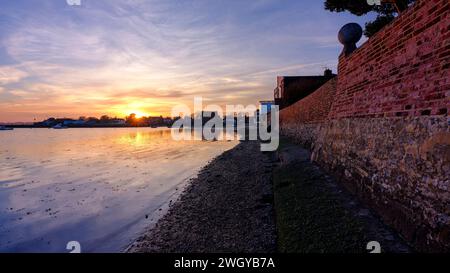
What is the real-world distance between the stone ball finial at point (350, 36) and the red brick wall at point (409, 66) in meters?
1.66

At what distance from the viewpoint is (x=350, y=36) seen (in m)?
8.85

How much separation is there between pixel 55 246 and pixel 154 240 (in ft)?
10.9

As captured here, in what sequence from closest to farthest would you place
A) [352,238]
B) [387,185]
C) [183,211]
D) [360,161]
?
1. [352,238]
2. [387,185]
3. [360,161]
4. [183,211]

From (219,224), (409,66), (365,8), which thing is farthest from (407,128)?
(365,8)

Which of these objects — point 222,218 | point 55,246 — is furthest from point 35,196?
point 222,218

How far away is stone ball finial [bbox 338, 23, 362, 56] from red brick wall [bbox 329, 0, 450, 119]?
166 centimetres

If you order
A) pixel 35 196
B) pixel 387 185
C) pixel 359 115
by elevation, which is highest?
pixel 359 115

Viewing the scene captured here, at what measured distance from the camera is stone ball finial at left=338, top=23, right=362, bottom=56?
885 centimetres

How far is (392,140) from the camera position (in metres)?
4.96

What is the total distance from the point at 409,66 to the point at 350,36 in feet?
15.7

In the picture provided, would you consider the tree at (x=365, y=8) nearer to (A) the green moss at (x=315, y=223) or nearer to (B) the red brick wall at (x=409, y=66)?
(B) the red brick wall at (x=409, y=66)

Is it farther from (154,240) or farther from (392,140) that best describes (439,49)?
(154,240)

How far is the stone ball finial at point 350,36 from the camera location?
885cm

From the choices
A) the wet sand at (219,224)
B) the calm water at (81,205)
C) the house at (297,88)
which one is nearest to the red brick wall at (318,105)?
the wet sand at (219,224)
